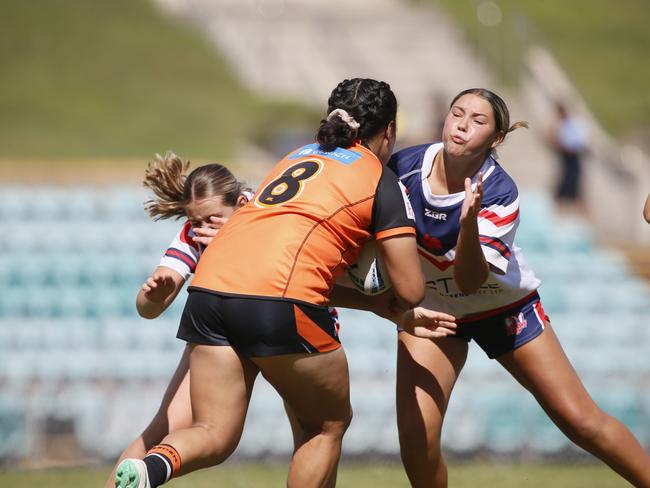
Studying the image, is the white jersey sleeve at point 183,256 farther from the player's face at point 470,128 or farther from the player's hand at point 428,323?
the player's face at point 470,128

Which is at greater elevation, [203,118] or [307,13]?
[307,13]

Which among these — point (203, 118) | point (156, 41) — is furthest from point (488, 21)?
point (156, 41)

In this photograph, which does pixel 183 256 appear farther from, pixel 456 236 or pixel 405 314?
pixel 456 236

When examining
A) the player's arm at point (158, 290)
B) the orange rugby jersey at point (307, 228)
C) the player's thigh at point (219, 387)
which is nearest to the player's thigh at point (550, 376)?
the orange rugby jersey at point (307, 228)

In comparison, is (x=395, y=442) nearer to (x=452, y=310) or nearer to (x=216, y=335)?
(x=452, y=310)

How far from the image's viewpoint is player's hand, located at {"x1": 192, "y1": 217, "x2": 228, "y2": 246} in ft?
13.9

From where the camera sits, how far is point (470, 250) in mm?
3912

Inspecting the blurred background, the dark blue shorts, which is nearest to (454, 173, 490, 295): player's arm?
the dark blue shorts

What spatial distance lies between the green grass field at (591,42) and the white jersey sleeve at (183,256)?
13.5m

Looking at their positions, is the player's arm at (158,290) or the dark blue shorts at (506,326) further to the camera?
the dark blue shorts at (506,326)

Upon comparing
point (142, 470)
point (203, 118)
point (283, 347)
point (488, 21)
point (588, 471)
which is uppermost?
point (488, 21)

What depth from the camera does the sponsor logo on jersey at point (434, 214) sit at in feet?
14.0

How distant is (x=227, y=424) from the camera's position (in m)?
3.81

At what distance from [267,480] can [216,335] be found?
10.3 ft
